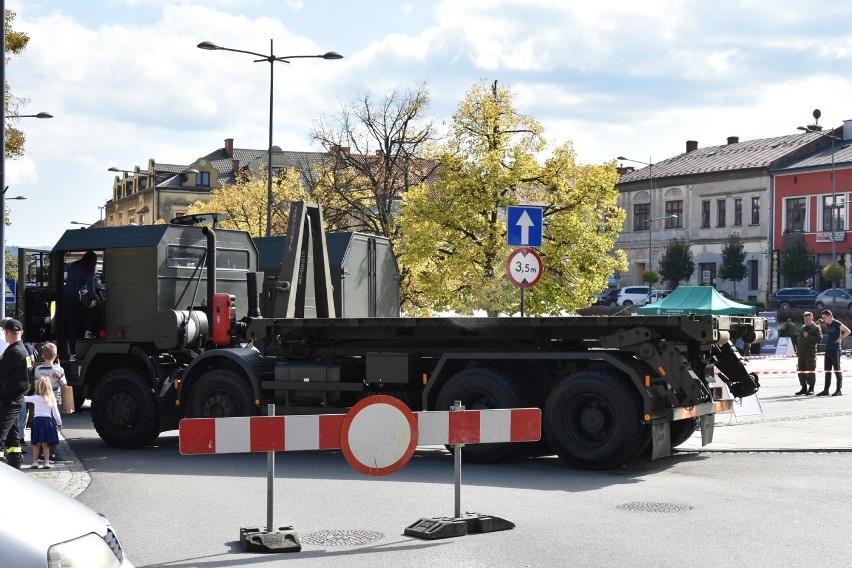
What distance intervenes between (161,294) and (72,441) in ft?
9.23

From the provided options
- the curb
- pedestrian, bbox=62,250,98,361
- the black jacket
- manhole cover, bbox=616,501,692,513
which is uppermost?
pedestrian, bbox=62,250,98,361

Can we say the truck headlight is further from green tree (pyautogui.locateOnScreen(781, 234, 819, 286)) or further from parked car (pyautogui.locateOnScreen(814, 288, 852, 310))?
green tree (pyautogui.locateOnScreen(781, 234, 819, 286))

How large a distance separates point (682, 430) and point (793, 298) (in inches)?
2016

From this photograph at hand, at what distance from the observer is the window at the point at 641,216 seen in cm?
8025

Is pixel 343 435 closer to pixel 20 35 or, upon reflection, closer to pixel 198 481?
pixel 198 481

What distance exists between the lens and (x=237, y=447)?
27.6 feet

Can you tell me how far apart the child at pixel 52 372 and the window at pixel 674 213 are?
2598 inches

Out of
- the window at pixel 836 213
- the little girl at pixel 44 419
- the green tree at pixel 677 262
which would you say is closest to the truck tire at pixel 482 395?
the little girl at pixel 44 419

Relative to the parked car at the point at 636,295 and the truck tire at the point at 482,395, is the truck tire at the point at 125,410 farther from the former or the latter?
the parked car at the point at 636,295

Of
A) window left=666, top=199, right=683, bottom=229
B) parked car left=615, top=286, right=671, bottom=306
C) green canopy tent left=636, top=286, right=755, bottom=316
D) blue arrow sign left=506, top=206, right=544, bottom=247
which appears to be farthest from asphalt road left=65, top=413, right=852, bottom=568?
window left=666, top=199, right=683, bottom=229

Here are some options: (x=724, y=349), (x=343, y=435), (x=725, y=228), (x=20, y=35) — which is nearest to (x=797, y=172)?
(x=725, y=228)

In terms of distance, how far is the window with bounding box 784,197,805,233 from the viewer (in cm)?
6950

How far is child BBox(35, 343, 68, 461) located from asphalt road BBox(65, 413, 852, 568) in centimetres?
81

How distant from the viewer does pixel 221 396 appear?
14.6 m
